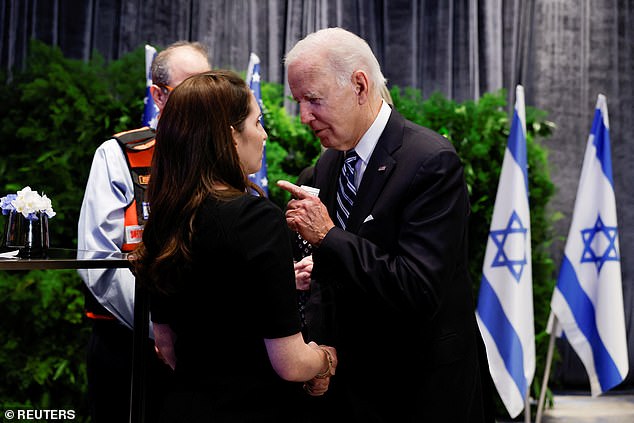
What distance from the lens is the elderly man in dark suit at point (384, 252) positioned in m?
1.81

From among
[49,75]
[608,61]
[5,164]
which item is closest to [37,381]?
[5,164]

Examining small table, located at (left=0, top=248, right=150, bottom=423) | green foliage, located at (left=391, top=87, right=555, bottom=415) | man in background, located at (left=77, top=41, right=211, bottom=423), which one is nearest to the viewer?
small table, located at (left=0, top=248, right=150, bottom=423)

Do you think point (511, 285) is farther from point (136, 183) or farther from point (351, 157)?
point (136, 183)

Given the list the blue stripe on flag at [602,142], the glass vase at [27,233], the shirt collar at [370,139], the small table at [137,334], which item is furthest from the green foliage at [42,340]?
the blue stripe on flag at [602,142]

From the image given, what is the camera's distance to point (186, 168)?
155cm

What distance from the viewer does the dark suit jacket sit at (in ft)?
5.91

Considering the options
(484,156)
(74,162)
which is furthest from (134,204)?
(484,156)

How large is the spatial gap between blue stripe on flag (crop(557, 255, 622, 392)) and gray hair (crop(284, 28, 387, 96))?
2666mm

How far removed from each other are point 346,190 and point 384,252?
1.03ft

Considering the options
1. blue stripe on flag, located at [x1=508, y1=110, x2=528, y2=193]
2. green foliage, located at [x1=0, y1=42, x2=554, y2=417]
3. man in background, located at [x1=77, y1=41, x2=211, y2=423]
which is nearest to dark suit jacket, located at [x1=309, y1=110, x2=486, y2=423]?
man in background, located at [x1=77, y1=41, x2=211, y2=423]

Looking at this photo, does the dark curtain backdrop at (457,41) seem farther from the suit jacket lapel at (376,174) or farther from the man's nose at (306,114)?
the suit jacket lapel at (376,174)

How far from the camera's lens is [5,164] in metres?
4.21

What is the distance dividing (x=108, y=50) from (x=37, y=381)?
2.85m

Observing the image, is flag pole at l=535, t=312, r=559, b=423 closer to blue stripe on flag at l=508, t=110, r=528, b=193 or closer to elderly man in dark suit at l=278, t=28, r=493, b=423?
blue stripe on flag at l=508, t=110, r=528, b=193
